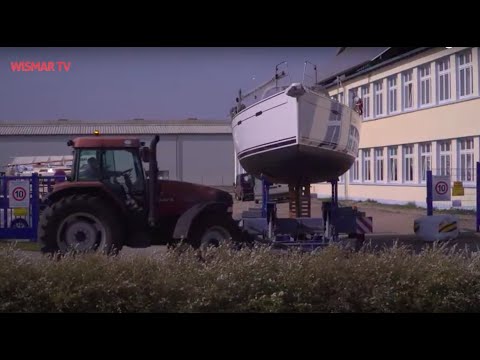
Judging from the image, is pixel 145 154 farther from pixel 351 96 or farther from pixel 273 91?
pixel 351 96

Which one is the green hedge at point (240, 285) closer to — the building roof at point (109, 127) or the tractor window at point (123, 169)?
the tractor window at point (123, 169)

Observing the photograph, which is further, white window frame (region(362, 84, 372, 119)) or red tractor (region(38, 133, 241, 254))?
white window frame (region(362, 84, 372, 119))

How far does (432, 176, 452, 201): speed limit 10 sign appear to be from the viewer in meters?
10.5

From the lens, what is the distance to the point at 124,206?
894cm

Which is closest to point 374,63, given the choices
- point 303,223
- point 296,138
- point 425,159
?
point 296,138

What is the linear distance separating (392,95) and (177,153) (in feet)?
12.7

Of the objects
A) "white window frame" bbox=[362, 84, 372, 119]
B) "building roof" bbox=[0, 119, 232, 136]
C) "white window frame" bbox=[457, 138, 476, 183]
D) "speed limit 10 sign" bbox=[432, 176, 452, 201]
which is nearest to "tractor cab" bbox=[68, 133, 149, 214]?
"building roof" bbox=[0, 119, 232, 136]

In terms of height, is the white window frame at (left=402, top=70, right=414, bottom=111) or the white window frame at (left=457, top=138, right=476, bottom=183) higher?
the white window frame at (left=402, top=70, right=414, bottom=111)

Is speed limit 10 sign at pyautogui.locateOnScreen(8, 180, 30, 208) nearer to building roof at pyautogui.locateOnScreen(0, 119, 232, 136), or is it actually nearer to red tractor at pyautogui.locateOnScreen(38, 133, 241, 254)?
red tractor at pyautogui.locateOnScreen(38, 133, 241, 254)

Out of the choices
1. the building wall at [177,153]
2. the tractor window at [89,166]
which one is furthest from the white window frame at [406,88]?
the tractor window at [89,166]

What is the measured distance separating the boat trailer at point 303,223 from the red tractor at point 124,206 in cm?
53

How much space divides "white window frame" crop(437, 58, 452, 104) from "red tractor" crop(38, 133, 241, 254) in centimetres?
367
